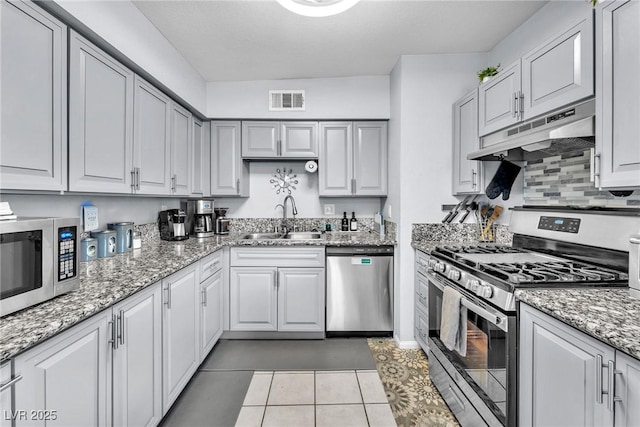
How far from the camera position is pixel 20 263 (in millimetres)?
964

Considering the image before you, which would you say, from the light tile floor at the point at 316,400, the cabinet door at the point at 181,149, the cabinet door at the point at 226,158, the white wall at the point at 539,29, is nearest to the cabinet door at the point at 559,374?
the light tile floor at the point at 316,400

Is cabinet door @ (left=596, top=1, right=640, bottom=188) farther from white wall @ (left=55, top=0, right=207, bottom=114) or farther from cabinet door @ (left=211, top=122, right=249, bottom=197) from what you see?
cabinet door @ (left=211, top=122, right=249, bottom=197)

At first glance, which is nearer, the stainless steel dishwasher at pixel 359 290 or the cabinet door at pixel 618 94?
the cabinet door at pixel 618 94

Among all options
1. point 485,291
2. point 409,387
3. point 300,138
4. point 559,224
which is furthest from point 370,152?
point 409,387

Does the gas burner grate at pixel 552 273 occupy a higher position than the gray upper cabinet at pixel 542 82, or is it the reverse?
the gray upper cabinet at pixel 542 82

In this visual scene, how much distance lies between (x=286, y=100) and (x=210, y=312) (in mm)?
Result: 2150

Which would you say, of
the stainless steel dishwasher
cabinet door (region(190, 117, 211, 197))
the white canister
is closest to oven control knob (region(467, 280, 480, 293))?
the white canister

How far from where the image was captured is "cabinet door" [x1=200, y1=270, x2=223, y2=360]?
2234mm

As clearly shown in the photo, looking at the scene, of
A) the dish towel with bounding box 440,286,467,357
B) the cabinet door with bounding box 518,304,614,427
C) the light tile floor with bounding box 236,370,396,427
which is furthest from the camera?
the light tile floor with bounding box 236,370,396,427

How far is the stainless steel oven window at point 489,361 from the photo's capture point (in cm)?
127

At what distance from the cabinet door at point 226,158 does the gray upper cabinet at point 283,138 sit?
14 cm

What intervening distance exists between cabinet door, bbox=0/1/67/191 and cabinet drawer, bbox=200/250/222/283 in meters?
1.04

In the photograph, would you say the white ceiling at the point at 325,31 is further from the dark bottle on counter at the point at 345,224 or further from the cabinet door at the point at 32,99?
the dark bottle on counter at the point at 345,224

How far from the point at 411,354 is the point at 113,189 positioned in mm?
2493
